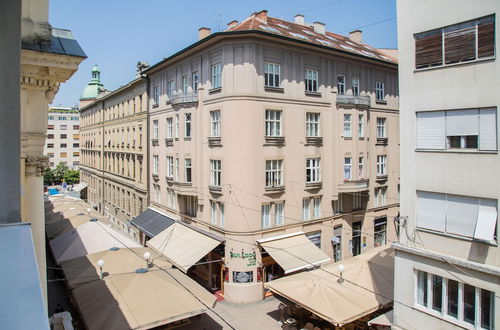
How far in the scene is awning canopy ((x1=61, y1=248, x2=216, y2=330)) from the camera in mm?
12719

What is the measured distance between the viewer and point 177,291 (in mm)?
14383

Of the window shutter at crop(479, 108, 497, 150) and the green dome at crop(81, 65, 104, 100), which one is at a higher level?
the green dome at crop(81, 65, 104, 100)

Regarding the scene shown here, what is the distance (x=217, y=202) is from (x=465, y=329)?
1468 centimetres

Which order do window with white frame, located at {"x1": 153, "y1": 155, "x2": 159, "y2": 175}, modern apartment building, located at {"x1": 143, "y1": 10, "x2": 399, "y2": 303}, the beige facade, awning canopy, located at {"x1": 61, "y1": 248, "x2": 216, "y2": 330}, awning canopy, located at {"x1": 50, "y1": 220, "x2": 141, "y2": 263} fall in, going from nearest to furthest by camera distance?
awning canopy, located at {"x1": 61, "y1": 248, "x2": 216, "y2": 330}
awning canopy, located at {"x1": 50, "y1": 220, "x2": 141, "y2": 263}
modern apartment building, located at {"x1": 143, "y1": 10, "x2": 399, "y2": 303}
window with white frame, located at {"x1": 153, "y1": 155, "x2": 159, "y2": 175}
the beige facade

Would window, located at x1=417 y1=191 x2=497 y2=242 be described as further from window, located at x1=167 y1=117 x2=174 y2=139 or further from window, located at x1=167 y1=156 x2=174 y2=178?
window, located at x1=167 y1=117 x2=174 y2=139

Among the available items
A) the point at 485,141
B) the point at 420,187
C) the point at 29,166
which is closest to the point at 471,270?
the point at 420,187

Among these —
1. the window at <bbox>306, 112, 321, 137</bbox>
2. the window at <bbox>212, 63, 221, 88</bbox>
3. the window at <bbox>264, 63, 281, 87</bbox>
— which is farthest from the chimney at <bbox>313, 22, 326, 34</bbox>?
the window at <bbox>212, 63, 221, 88</bbox>

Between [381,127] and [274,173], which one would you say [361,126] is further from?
[274,173]

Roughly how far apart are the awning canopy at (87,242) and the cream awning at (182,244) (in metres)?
2.31

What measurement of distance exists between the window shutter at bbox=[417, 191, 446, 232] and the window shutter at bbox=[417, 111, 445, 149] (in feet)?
5.22

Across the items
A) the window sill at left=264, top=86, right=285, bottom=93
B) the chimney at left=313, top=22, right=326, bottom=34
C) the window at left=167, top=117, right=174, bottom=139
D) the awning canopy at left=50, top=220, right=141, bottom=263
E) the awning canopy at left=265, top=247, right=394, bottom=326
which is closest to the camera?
the awning canopy at left=265, top=247, right=394, bottom=326

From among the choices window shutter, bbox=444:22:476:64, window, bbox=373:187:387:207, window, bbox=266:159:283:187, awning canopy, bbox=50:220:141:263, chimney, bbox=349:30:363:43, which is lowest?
awning canopy, bbox=50:220:141:263

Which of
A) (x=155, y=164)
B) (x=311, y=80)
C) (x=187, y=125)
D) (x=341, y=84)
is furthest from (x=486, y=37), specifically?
(x=155, y=164)

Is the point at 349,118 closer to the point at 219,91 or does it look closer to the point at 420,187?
the point at 219,91
